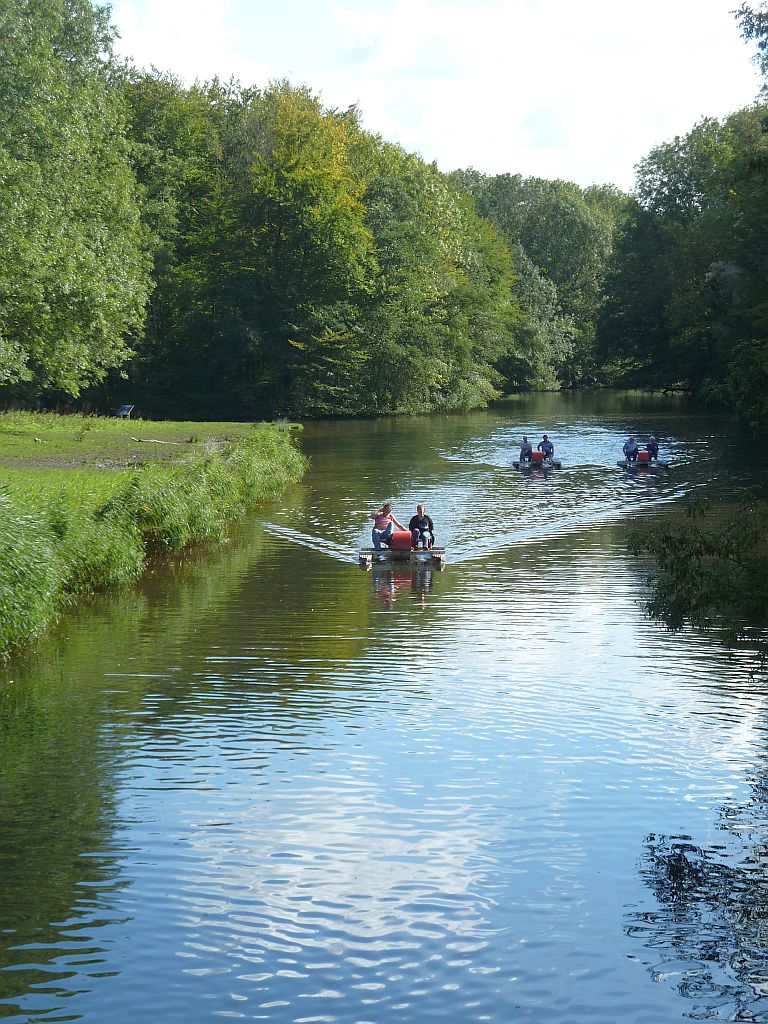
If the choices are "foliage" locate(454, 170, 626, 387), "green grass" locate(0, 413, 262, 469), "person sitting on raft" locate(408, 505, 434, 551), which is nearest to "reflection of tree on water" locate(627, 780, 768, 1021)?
"person sitting on raft" locate(408, 505, 434, 551)

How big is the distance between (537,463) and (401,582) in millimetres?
22316

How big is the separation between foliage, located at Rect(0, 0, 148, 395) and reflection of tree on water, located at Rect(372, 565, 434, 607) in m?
17.2

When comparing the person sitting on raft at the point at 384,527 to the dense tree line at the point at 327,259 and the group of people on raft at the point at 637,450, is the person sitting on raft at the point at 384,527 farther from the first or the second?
the dense tree line at the point at 327,259

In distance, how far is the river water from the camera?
9.04m

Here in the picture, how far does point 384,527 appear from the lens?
28328 mm

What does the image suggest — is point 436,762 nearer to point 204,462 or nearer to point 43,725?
point 43,725

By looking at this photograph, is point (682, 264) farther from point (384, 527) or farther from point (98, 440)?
point (384, 527)

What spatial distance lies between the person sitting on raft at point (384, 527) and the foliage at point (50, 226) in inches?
607

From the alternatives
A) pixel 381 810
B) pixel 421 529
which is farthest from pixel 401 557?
pixel 381 810

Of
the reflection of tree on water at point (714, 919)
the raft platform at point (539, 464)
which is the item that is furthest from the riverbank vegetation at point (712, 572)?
the raft platform at point (539, 464)

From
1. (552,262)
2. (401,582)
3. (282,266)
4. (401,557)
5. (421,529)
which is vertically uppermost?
(552,262)

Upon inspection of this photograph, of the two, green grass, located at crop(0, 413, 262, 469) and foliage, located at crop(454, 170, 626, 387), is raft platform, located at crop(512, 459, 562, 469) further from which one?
foliage, located at crop(454, 170, 626, 387)

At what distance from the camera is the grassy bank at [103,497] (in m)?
18.6

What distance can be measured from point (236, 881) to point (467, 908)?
2.03 m
